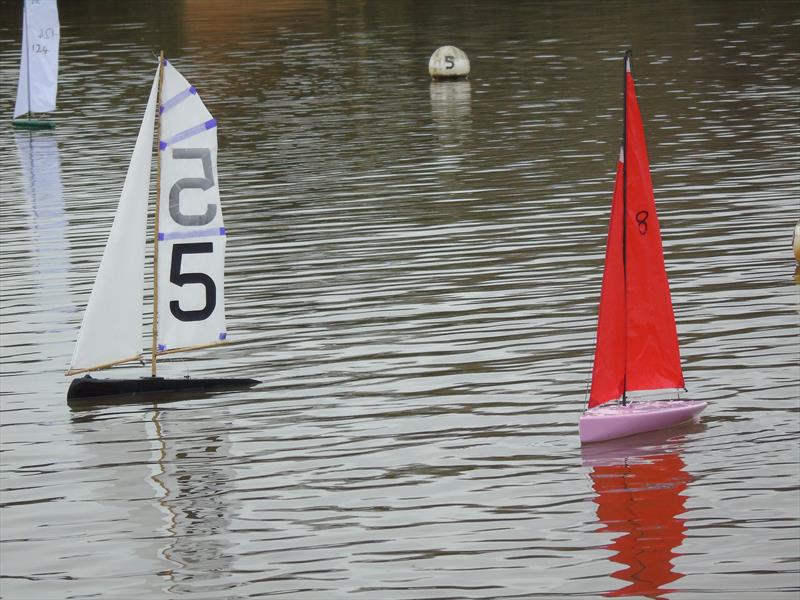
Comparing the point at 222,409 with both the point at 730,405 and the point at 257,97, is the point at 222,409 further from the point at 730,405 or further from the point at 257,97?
the point at 257,97

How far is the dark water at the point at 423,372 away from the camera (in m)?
15.6

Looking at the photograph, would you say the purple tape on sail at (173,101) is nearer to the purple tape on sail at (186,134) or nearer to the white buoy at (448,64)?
the purple tape on sail at (186,134)

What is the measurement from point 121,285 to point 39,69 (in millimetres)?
34784

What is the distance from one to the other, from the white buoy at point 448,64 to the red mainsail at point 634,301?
40.4 m

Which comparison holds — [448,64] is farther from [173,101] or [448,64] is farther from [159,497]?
[159,497]

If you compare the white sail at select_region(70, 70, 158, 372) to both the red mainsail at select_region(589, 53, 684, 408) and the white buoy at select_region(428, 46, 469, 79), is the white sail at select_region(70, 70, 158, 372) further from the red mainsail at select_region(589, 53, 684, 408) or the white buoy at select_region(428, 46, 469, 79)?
the white buoy at select_region(428, 46, 469, 79)

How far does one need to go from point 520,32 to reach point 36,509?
5912 centimetres

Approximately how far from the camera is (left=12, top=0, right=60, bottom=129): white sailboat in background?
54.6 metres

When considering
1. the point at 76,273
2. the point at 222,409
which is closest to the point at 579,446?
the point at 222,409

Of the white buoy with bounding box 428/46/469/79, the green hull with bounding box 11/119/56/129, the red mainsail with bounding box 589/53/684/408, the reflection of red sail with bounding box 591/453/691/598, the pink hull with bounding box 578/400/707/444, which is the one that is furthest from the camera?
the white buoy with bounding box 428/46/469/79

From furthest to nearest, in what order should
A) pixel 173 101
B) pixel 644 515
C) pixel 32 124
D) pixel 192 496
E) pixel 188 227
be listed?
pixel 32 124, pixel 188 227, pixel 173 101, pixel 192 496, pixel 644 515

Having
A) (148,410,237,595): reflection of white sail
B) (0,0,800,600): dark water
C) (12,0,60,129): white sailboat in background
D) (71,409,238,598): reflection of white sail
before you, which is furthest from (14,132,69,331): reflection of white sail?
(148,410,237,595): reflection of white sail

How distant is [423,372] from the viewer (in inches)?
877

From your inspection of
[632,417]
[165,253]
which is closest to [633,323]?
[632,417]
